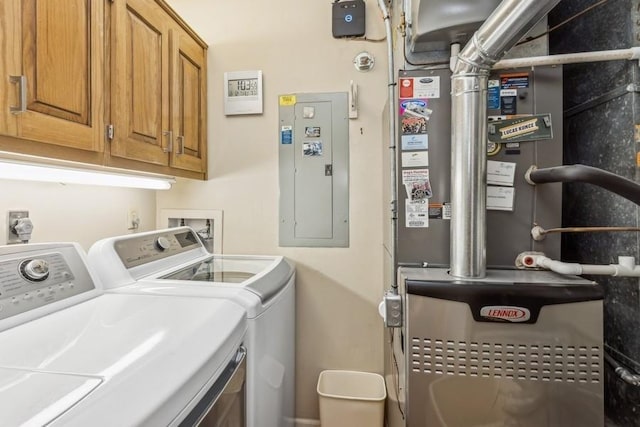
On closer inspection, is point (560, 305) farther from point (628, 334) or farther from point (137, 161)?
point (137, 161)

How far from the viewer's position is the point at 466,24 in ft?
3.12

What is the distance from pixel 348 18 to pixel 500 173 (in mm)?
1353

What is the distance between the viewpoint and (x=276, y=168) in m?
1.83

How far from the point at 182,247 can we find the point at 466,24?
5.29ft

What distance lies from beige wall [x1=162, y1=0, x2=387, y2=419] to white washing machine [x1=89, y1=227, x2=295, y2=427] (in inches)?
8.7

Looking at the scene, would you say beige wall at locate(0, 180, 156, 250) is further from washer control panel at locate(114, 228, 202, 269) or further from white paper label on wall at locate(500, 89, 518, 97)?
white paper label on wall at locate(500, 89, 518, 97)

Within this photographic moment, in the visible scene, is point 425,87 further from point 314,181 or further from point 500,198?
point 314,181

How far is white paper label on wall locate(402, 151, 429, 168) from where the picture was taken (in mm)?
1026

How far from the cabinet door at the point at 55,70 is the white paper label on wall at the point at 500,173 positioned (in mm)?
1419

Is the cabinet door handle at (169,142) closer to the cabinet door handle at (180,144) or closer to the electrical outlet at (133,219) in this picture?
the cabinet door handle at (180,144)

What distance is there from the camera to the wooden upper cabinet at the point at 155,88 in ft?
3.81

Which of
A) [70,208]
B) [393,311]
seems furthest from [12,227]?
[393,311]

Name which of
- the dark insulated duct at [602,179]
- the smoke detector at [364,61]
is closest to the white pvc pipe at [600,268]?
the dark insulated duct at [602,179]

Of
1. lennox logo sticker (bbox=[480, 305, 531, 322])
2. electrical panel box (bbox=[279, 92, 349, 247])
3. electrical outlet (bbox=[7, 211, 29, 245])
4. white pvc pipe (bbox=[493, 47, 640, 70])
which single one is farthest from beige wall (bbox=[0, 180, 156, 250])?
white pvc pipe (bbox=[493, 47, 640, 70])
